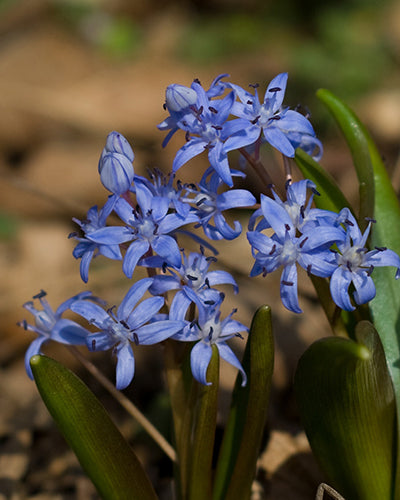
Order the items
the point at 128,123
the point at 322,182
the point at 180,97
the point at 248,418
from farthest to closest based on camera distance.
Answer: the point at 128,123
the point at 322,182
the point at 248,418
the point at 180,97

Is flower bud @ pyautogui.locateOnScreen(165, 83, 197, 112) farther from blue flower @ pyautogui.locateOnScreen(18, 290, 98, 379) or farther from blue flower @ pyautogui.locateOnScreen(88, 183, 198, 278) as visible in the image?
blue flower @ pyautogui.locateOnScreen(18, 290, 98, 379)

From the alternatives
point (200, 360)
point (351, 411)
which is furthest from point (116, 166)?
point (351, 411)

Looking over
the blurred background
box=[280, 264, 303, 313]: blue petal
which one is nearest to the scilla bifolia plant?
box=[280, 264, 303, 313]: blue petal

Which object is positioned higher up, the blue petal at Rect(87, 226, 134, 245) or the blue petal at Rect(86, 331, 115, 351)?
the blue petal at Rect(87, 226, 134, 245)

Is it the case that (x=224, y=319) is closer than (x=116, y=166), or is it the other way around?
(x=116, y=166)

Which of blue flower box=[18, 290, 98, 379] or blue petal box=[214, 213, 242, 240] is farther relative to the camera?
blue flower box=[18, 290, 98, 379]

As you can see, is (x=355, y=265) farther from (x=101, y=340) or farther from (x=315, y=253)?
(x=101, y=340)

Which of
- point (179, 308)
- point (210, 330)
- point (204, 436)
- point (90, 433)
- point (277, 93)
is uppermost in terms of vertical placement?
point (277, 93)
